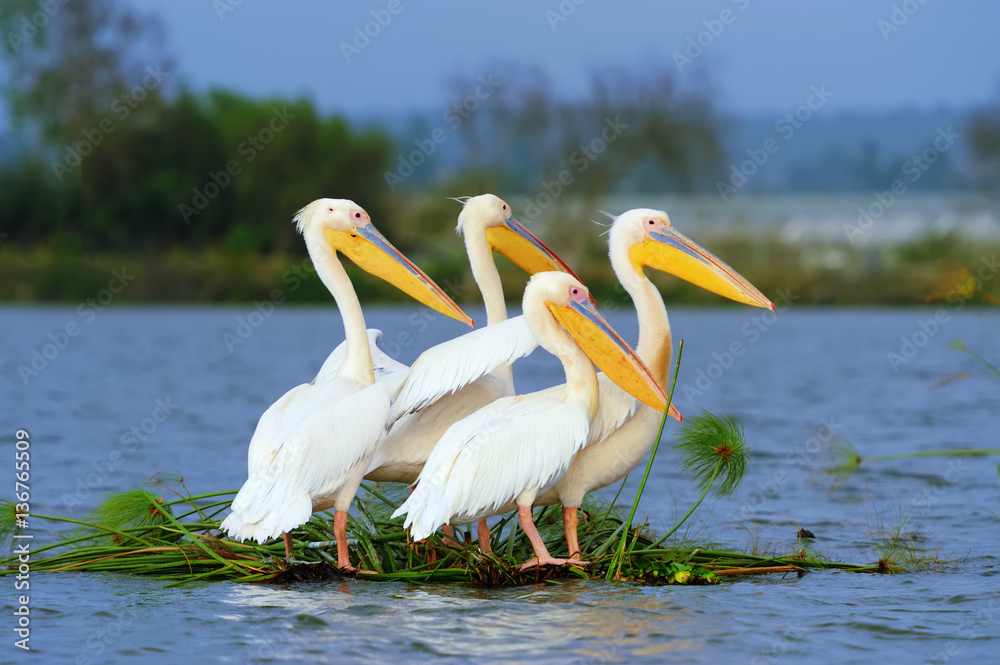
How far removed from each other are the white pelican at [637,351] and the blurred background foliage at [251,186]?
23.4 meters

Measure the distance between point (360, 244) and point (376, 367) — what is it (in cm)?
63

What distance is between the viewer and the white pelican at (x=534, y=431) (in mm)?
5320

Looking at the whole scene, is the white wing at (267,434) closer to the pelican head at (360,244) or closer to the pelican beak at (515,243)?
the pelican head at (360,244)

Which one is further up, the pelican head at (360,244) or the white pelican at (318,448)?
the pelican head at (360,244)

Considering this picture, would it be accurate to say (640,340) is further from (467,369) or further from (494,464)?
(494,464)

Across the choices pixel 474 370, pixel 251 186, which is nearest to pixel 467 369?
pixel 474 370

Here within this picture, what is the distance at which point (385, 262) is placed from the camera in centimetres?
638

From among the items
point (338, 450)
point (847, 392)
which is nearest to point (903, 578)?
point (338, 450)

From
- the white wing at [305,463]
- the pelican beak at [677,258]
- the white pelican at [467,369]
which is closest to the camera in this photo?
the white wing at [305,463]

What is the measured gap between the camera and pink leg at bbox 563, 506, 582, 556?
5645 mm

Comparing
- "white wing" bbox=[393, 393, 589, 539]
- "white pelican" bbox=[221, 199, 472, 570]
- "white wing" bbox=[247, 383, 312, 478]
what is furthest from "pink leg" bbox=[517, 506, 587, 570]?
"white wing" bbox=[247, 383, 312, 478]

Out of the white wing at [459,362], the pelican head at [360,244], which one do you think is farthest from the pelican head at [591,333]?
the pelican head at [360,244]

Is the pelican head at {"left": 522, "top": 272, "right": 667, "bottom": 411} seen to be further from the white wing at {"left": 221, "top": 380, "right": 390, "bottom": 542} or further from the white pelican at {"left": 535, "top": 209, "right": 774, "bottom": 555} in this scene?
the white wing at {"left": 221, "top": 380, "right": 390, "bottom": 542}

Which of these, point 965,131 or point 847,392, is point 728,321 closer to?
point 965,131
